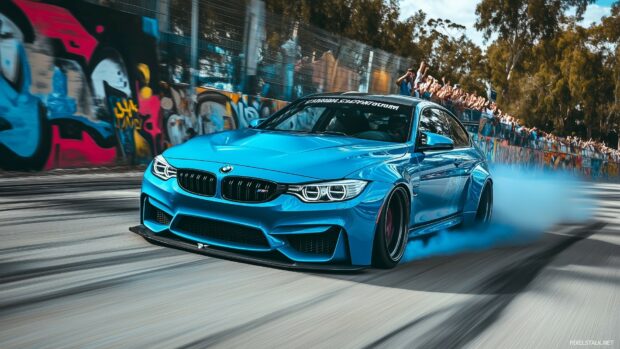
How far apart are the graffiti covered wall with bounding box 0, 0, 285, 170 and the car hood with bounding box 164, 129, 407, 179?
5.92 metres

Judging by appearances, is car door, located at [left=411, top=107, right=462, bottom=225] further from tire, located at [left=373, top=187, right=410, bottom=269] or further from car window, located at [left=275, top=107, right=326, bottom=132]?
car window, located at [left=275, top=107, right=326, bottom=132]

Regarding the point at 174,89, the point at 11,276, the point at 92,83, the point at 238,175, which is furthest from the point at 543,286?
the point at 174,89

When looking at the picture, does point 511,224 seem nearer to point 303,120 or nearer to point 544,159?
point 303,120

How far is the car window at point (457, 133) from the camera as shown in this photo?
26.6 ft

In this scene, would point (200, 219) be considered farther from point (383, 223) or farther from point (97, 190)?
point (97, 190)

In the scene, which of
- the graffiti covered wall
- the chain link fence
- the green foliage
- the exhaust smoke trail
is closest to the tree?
the green foliage

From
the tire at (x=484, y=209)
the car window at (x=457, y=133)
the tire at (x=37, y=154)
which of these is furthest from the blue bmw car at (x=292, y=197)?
the tire at (x=37, y=154)

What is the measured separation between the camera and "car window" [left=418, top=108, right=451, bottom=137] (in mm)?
7164

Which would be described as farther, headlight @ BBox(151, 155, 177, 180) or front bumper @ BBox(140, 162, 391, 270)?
headlight @ BBox(151, 155, 177, 180)

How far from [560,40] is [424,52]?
16280 mm

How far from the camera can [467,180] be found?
7.91 m

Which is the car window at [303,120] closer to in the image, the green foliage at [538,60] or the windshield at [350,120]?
the windshield at [350,120]

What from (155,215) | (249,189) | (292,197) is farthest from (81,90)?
(292,197)

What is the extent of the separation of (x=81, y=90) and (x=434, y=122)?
686cm
